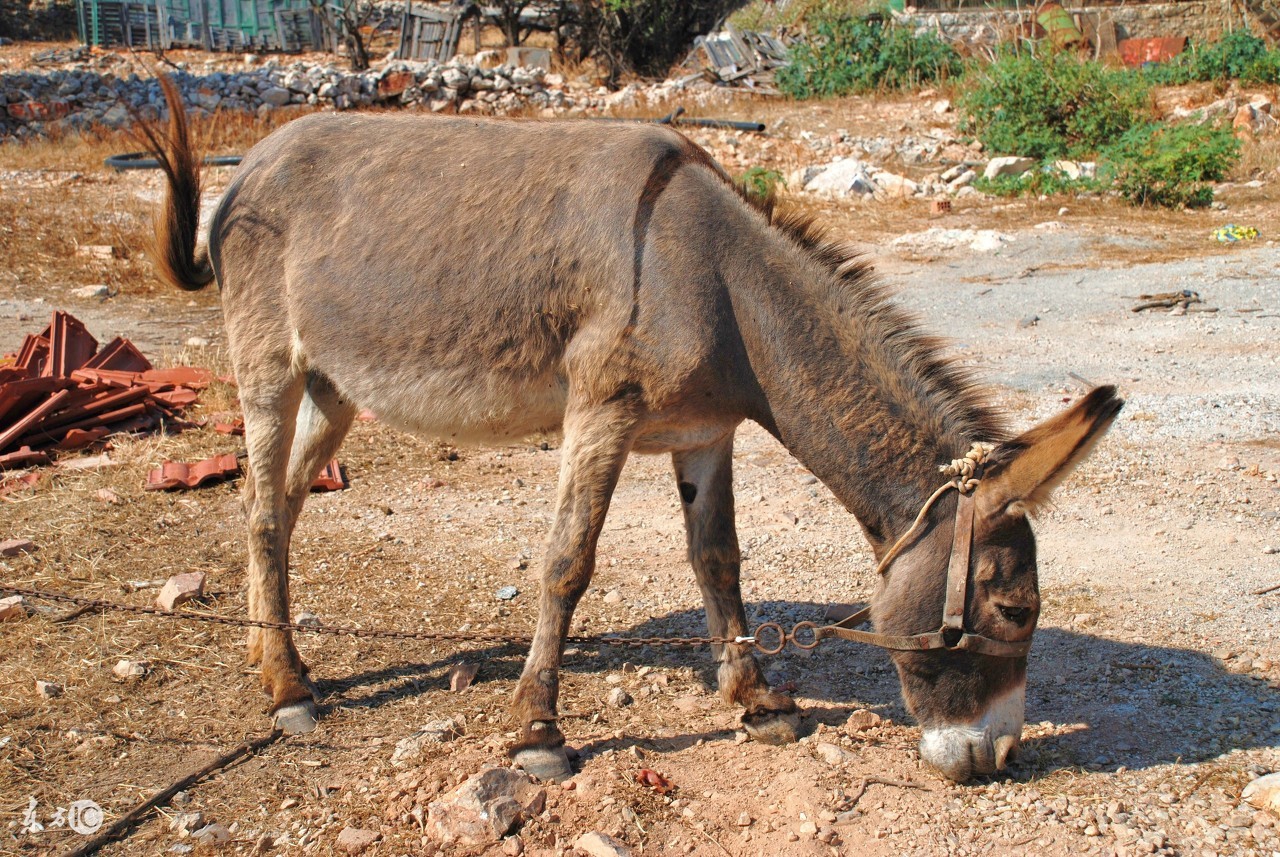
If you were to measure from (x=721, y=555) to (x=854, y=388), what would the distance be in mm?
992

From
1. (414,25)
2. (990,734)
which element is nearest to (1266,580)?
(990,734)

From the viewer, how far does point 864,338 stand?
3.56m

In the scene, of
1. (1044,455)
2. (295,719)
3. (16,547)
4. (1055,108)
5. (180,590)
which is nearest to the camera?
(1044,455)

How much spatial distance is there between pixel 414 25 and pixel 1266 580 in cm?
2901

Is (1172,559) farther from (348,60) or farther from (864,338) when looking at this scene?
(348,60)

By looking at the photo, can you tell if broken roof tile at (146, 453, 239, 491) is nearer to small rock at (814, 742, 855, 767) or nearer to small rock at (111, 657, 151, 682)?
small rock at (111, 657, 151, 682)

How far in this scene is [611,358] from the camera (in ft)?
11.7

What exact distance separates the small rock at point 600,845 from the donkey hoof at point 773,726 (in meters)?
0.87

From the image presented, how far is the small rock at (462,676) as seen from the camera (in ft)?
14.5

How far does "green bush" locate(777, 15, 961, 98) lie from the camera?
843 inches

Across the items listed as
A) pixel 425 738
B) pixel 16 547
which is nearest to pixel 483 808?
pixel 425 738

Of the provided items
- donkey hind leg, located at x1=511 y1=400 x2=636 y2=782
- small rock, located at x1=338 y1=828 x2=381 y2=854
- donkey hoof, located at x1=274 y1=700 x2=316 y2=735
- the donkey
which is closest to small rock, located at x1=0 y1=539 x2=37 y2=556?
the donkey

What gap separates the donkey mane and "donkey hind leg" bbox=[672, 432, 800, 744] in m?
0.72

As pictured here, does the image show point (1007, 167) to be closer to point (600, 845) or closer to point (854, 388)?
point (854, 388)
